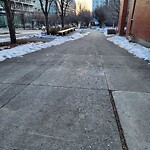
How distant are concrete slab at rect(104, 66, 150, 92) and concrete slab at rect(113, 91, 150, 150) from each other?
38 centimetres

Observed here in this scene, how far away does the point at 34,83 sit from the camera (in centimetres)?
494

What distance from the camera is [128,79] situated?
535 cm

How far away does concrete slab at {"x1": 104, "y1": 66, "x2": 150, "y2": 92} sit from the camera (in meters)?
4.67

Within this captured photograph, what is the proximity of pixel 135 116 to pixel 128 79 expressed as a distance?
2.30m

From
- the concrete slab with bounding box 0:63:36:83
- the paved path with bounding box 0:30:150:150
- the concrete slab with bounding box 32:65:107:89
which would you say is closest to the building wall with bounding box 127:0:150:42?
the paved path with bounding box 0:30:150:150

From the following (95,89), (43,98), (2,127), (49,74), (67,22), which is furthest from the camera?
(67,22)

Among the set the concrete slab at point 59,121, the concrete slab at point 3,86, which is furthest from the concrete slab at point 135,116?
the concrete slab at point 3,86

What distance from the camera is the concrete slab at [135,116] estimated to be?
255 cm

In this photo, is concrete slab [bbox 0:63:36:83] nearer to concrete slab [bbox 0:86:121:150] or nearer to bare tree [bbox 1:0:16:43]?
concrete slab [bbox 0:86:121:150]

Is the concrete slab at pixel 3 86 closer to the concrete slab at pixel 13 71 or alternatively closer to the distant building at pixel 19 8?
the concrete slab at pixel 13 71

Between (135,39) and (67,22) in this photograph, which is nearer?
(135,39)

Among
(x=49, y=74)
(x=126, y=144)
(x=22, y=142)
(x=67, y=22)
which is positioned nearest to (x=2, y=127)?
(x=22, y=142)

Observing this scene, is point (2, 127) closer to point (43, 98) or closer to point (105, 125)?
point (43, 98)

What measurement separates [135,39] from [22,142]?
14.1m
